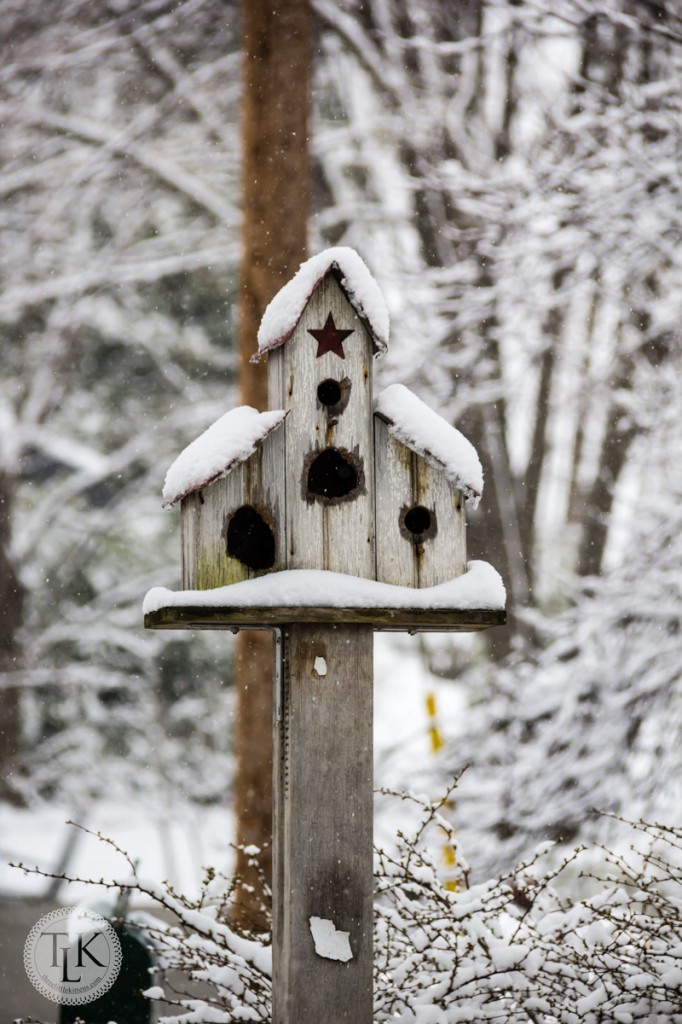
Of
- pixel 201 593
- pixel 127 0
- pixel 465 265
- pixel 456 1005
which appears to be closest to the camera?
pixel 201 593

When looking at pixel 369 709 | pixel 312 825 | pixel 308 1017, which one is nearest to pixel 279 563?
pixel 369 709

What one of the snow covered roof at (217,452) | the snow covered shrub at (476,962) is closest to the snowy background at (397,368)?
the snow covered shrub at (476,962)

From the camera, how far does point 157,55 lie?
28.0 ft

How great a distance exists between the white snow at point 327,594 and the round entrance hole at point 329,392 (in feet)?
1.39

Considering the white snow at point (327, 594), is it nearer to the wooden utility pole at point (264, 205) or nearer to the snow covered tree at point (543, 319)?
the wooden utility pole at point (264, 205)

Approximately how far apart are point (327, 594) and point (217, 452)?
43 centimetres

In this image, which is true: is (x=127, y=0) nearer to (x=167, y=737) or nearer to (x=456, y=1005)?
(x=167, y=737)

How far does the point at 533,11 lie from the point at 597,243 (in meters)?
1.71

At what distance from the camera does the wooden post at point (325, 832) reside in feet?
8.64

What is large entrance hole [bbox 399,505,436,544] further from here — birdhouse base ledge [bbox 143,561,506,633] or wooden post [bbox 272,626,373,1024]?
wooden post [bbox 272,626,373,1024]

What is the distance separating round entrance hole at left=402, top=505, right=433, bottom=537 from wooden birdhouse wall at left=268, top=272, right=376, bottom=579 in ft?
0.33

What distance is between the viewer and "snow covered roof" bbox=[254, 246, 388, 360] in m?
2.77

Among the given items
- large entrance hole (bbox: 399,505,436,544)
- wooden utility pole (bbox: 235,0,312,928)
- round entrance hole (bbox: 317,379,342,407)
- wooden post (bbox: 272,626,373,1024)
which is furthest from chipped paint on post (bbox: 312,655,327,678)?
wooden utility pole (bbox: 235,0,312,928)

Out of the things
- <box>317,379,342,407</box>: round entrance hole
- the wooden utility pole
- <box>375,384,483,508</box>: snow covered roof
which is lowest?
<box>375,384,483,508</box>: snow covered roof
